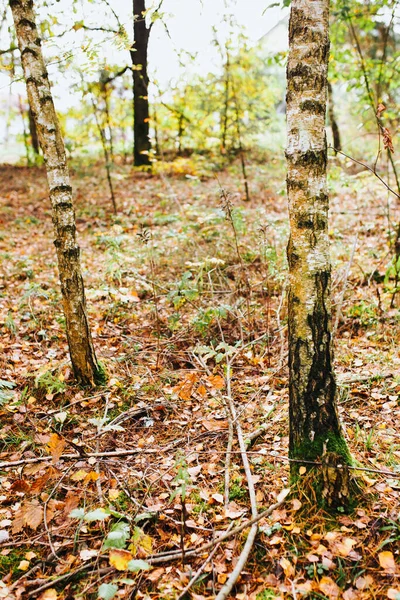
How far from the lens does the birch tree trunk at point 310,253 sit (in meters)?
2.36

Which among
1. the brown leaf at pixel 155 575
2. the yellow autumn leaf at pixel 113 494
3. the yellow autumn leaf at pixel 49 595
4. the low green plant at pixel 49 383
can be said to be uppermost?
the low green plant at pixel 49 383

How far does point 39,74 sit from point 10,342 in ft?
9.53

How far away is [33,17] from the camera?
3.55 m

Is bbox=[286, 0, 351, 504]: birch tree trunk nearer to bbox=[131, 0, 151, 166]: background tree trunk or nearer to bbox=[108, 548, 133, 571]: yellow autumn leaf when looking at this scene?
bbox=[108, 548, 133, 571]: yellow autumn leaf

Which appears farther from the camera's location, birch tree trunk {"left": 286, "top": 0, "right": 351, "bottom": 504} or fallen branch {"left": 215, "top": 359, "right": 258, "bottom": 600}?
birch tree trunk {"left": 286, "top": 0, "right": 351, "bottom": 504}

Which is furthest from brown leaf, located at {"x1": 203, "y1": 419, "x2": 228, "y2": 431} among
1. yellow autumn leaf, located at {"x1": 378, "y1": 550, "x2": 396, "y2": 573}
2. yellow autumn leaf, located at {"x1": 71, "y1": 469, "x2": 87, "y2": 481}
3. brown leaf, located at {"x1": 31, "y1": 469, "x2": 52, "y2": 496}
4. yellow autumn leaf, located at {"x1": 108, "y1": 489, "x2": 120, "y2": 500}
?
yellow autumn leaf, located at {"x1": 378, "y1": 550, "x2": 396, "y2": 573}

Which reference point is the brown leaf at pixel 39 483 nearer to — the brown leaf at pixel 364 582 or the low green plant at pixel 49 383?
the low green plant at pixel 49 383

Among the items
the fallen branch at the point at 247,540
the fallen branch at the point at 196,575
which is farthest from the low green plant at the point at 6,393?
the fallen branch at the point at 196,575

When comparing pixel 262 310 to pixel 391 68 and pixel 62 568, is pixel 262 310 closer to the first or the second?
pixel 62 568

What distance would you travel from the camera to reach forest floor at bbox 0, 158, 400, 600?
236 centimetres

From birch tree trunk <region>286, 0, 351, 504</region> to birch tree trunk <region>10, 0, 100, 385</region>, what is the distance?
2160 millimetres

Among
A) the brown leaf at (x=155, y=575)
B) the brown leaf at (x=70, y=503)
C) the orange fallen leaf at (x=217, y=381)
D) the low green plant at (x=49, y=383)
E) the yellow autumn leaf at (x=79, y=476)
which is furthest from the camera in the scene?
the orange fallen leaf at (x=217, y=381)

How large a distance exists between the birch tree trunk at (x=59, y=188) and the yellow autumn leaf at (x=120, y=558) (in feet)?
6.27

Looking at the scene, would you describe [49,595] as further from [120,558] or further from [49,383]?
[49,383]
